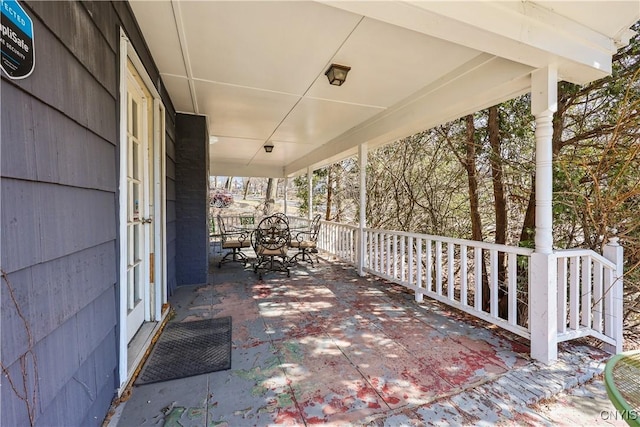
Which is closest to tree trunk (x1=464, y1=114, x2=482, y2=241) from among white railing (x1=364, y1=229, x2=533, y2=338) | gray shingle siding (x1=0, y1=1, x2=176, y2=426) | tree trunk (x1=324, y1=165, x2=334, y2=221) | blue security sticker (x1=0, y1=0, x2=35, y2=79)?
white railing (x1=364, y1=229, x2=533, y2=338)

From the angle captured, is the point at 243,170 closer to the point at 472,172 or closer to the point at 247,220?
the point at 247,220

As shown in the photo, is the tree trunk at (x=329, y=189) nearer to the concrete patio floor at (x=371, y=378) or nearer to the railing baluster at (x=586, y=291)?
the concrete patio floor at (x=371, y=378)

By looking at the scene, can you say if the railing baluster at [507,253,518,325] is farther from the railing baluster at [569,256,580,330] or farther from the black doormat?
the black doormat

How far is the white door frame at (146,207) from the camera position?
1.68m

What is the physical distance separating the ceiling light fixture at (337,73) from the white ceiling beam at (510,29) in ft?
3.01

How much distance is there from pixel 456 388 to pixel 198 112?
4.00 m

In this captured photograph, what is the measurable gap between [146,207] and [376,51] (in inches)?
93.0

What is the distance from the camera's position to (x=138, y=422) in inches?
59.5

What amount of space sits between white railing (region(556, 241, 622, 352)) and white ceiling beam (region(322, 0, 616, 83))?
1.40 m

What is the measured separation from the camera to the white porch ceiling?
1.78 meters

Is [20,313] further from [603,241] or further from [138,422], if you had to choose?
[603,241]

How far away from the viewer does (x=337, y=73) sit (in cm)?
258

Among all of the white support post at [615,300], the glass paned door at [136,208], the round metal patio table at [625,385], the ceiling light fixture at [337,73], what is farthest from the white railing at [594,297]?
the glass paned door at [136,208]

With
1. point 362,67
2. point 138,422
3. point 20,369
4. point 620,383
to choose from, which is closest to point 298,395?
point 138,422
